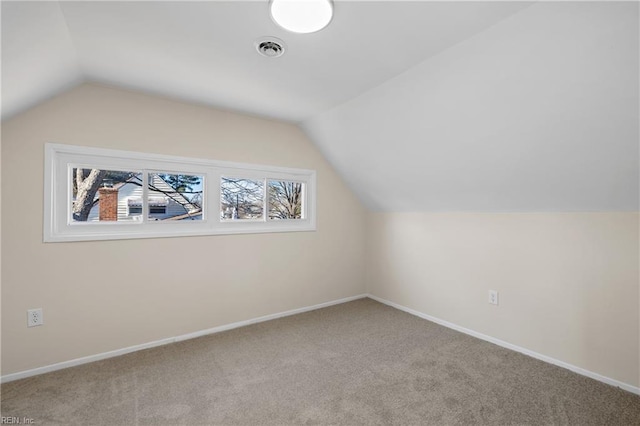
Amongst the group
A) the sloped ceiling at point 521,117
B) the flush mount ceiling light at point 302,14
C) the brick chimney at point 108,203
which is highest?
the flush mount ceiling light at point 302,14

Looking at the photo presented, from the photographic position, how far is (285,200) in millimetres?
3709

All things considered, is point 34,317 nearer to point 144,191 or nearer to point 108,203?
point 108,203

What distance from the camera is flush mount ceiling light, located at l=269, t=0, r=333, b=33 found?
1.51 metres

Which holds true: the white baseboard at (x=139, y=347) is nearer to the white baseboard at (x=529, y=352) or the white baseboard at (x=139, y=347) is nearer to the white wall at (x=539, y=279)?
the white baseboard at (x=529, y=352)

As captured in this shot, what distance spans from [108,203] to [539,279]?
3656 mm

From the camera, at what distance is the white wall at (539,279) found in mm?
2141

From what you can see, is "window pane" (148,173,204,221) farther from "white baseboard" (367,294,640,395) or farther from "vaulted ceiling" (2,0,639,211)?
"white baseboard" (367,294,640,395)

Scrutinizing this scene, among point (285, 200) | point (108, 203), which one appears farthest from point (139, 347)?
point (285, 200)

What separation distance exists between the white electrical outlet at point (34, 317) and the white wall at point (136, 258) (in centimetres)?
3

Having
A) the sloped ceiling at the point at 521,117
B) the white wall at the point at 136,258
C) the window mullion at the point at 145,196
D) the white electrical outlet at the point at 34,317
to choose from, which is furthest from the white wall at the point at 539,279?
the white electrical outlet at the point at 34,317

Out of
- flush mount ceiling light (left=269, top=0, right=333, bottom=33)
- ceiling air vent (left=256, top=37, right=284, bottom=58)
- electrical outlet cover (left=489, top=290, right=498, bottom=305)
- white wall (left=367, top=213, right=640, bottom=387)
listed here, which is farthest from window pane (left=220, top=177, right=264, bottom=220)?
electrical outlet cover (left=489, top=290, right=498, bottom=305)

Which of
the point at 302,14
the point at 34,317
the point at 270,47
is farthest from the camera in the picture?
the point at 34,317

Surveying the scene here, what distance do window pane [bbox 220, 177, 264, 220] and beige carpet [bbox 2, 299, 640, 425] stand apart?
4.08ft

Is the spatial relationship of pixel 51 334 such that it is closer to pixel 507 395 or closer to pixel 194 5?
pixel 194 5
